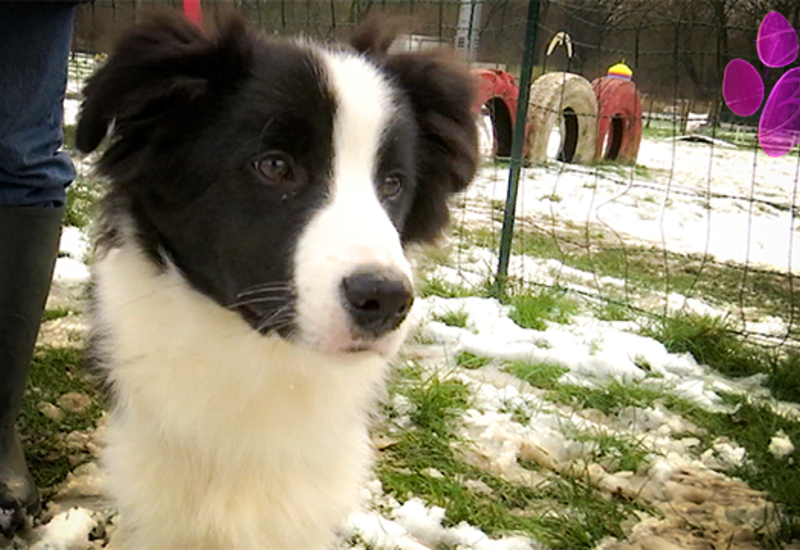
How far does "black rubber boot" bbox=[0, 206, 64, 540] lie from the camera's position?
76.4 inches

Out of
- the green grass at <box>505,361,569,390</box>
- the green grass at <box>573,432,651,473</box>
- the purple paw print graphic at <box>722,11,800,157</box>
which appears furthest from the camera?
the purple paw print graphic at <box>722,11,800,157</box>

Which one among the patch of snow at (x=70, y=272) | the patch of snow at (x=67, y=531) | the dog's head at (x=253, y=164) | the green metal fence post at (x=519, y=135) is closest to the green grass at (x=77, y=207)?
the patch of snow at (x=70, y=272)

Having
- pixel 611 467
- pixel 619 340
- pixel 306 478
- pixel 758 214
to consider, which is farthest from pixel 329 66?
pixel 758 214

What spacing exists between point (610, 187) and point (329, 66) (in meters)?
6.28

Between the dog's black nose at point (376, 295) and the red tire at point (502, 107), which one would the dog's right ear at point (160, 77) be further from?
the red tire at point (502, 107)

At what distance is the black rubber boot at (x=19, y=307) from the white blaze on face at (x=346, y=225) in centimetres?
93

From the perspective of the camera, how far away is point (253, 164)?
1.55 m

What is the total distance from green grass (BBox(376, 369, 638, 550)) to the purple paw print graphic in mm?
2419

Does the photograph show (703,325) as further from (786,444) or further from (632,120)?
(632,120)

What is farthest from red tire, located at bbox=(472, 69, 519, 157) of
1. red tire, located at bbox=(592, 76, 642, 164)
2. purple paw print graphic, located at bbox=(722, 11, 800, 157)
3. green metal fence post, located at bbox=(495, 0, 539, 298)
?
purple paw print graphic, located at bbox=(722, 11, 800, 157)

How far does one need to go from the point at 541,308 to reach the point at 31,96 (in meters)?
2.57

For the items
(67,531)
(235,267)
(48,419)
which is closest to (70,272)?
(48,419)

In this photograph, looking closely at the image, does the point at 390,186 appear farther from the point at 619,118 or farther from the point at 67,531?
the point at 619,118

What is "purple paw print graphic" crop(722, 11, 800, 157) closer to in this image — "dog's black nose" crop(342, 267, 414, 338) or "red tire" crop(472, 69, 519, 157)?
"red tire" crop(472, 69, 519, 157)
